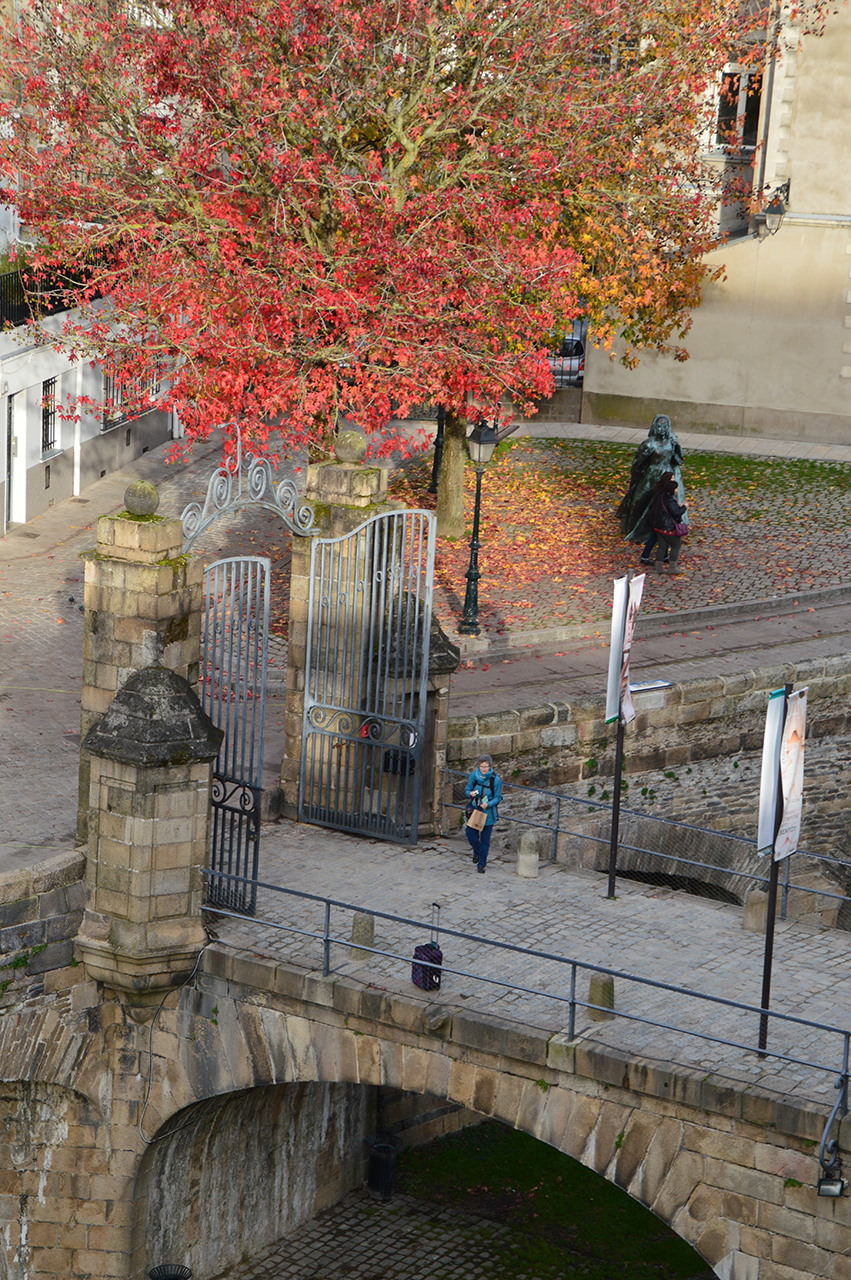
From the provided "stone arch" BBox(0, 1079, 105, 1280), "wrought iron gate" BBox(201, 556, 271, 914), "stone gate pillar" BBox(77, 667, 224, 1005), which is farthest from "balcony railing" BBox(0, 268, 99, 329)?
"stone arch" BBox(0, 1079, 105, 1280)

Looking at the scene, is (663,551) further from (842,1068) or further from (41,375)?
(842,1068)

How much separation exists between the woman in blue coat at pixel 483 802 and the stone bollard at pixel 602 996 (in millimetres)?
3310

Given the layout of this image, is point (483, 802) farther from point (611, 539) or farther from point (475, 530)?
point (611, 539)

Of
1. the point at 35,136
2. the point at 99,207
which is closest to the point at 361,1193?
the point at 99,207

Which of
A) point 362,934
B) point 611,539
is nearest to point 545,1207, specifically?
point 362,934

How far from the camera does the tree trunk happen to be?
27.5 m

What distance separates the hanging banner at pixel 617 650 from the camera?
15875 millimetres

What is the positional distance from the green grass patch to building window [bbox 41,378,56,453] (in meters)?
14.1

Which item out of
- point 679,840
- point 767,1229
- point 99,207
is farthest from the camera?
point 99,207

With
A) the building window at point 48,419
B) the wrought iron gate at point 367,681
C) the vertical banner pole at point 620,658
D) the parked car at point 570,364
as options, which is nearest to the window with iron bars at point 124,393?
the building window at point 48,419

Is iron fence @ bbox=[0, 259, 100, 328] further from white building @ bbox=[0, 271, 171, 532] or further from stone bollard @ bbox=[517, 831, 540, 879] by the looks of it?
stone bollard @ bbox=[517, 831, 540, 879]

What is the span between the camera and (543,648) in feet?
76.8

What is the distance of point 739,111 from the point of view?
35688mm

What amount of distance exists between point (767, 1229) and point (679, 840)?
8665 millimetres
